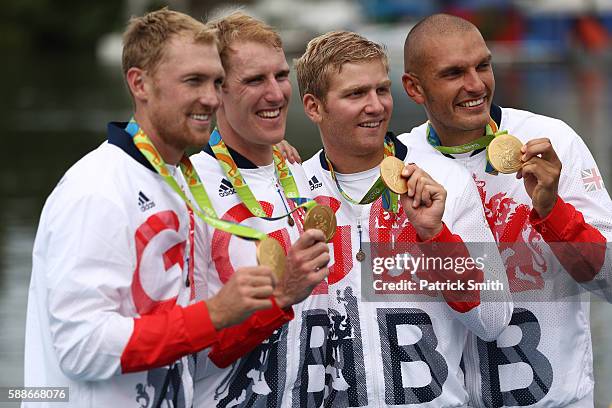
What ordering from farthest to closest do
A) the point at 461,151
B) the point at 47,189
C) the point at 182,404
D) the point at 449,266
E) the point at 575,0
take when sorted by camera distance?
the point at 575,0, the point at 47,189, the point at 461,151, the point at 449,266, the point at 182,404

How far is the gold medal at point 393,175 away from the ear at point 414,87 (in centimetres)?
77

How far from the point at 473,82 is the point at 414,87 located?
14.0 inches

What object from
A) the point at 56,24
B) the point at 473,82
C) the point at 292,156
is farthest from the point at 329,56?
the point at 56,24

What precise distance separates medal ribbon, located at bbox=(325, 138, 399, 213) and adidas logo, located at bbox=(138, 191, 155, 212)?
1196 millimetres

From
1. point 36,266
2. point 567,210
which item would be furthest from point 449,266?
point 36,266

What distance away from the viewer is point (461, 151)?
5.77 metres

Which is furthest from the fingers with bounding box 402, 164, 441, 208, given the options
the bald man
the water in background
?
the water in background

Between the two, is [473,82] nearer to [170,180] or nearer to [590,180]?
[590,180]

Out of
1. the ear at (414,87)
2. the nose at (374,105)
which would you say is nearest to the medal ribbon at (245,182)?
the nose at (374,105)

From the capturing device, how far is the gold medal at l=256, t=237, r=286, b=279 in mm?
4725

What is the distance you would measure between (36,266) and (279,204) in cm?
128

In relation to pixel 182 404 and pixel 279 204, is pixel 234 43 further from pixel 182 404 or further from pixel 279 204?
pixel 182 404

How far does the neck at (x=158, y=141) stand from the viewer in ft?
15.8

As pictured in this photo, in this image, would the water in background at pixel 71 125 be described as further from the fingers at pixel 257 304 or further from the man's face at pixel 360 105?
the fingers at pixel 257 304
